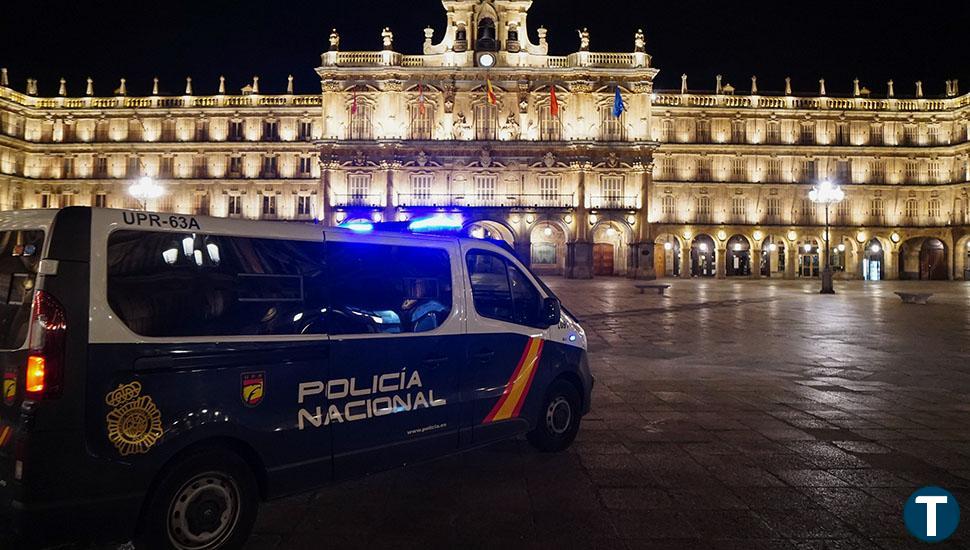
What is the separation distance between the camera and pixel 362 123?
1890 inches

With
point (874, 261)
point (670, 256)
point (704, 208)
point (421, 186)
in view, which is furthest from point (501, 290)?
point (874, 261)

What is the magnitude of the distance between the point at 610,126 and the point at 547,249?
11.0 m

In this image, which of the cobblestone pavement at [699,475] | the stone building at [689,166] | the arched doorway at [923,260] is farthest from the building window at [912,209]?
the cobblestone pavement at [699,475]

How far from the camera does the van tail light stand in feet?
10.5

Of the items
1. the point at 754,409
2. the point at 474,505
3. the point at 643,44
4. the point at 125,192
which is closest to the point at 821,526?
the point at 474,505

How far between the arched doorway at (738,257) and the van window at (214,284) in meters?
54.8

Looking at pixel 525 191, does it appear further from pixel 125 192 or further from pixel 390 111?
pixel 125 192

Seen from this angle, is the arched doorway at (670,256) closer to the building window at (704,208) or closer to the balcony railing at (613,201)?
the building window at (704,208)

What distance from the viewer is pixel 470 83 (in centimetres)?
4766

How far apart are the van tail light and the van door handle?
2.94m

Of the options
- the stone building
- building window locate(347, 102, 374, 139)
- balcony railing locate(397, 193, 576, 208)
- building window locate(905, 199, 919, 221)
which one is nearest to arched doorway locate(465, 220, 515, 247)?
balcony railing locate(397, 193, 576, 208)

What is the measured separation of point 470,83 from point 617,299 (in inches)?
1055

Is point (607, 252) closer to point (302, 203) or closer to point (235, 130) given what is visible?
point (302, 203)

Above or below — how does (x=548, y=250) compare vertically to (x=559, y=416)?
above
